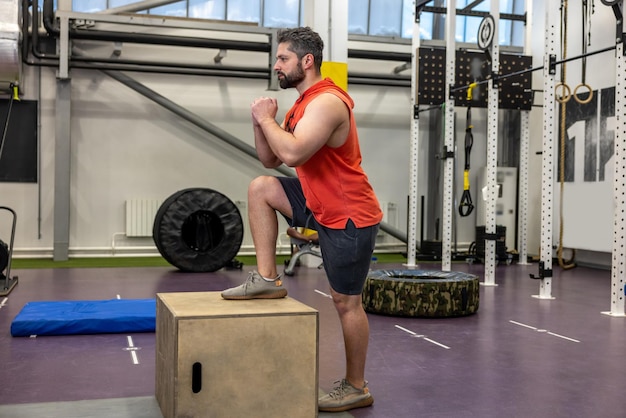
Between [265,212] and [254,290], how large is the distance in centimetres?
33

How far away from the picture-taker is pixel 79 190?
9703 millimetres

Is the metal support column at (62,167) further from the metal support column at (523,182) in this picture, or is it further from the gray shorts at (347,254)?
the gray shorts at (347,254)

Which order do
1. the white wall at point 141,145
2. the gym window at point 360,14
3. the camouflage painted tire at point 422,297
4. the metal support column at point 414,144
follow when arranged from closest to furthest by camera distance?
the camouflage painted tire at point 422,297
the metal support column at point 414,144
the white wall at point 141,145
the gym window at point 360,14

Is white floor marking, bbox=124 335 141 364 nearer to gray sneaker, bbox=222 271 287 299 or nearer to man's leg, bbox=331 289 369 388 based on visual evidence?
gray sneaker, bbox=222 271 287 299

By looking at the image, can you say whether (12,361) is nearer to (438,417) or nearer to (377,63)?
(438,417)

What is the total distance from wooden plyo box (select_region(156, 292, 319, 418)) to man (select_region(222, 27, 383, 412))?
0.28m

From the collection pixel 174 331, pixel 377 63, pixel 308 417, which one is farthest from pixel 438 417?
pixel 377 63

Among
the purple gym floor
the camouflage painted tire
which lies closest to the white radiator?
the purple gym floor

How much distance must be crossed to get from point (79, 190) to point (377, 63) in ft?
16.2

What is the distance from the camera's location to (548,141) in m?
5.98

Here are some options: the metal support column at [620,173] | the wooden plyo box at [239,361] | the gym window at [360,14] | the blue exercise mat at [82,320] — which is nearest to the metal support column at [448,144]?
the metal support column at [620,173]

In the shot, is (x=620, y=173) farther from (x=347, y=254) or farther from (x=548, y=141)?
(x=347, y=254)

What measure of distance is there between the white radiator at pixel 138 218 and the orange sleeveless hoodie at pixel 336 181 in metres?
7.42

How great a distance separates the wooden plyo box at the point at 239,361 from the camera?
2.33m
